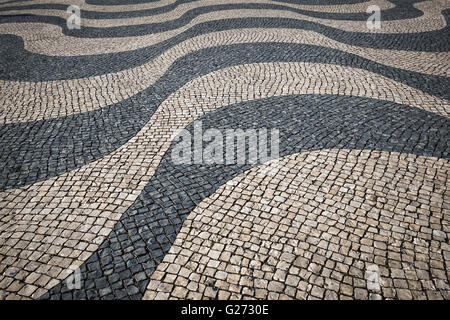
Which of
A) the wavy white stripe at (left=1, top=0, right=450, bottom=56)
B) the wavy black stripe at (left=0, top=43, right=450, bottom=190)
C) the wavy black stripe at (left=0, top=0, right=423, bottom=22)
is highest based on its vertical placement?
the wavy black stripe at (left=0, top=0, right=423, bottom=22)

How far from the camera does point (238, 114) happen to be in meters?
7.07

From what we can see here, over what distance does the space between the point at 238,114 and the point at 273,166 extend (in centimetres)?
191

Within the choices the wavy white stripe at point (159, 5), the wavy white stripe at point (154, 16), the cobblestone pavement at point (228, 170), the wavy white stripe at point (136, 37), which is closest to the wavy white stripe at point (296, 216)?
the cobblestone pavement at point (228, 170)

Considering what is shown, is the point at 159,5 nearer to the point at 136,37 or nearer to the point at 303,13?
the point at 136,37

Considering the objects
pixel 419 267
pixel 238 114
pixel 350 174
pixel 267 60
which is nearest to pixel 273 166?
pixel 350 174

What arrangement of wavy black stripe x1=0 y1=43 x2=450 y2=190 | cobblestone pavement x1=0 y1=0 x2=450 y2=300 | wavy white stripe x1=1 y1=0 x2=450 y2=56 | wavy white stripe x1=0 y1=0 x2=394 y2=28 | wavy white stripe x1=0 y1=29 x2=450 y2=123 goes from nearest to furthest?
cobblestone pavement x1=0 y1=0 x2=450 y2=300, wavy black stripe x1=0 y1=43 x2=450 y2=190, wavy white stripe x1=0 y1=29 x2=450 y2=123, wavy white stripe x1=1 y1=0 x2=450 y2=56, wavy white stripe x1=0 y1=0 x2=394 y2=28

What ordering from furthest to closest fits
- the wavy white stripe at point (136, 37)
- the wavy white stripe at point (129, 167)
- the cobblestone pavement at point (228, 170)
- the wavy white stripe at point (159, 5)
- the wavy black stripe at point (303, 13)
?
the wavy white stripe at point (159, 5) → the wavy black stripe at point (303, 13) → the wavy white stripe at point (136, 37) → the wavy white stripe at point (129, 167) → the cobblestone pavement at point (228, 170)

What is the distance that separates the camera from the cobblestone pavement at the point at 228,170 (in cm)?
394

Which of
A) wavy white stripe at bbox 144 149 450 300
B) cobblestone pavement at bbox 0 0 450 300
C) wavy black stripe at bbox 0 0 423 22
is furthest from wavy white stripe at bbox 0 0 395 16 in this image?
wavy white stripe at bbox 144 149 450 300

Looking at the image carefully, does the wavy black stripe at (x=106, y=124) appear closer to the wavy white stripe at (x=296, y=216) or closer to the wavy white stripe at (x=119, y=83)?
A: the wavy white stripe at (x=119, y=83)

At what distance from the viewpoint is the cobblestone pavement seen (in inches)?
155

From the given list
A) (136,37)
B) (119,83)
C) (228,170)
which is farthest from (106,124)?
(136,37)

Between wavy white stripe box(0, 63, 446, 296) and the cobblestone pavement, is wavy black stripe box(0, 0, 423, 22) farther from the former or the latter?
wavy white stripe box(0, 63, 446, 296)

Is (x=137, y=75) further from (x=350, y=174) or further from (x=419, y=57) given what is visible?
(x=419, y=57)
